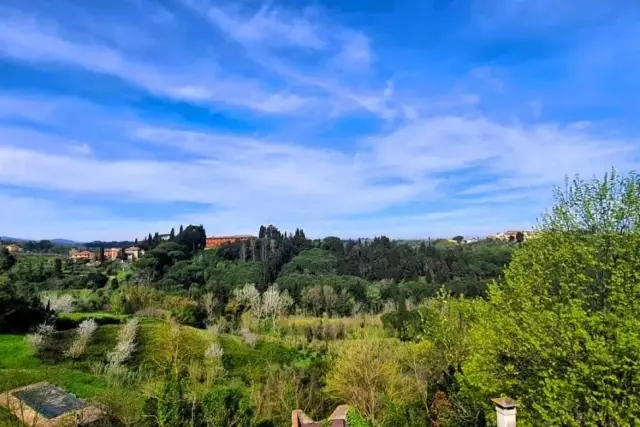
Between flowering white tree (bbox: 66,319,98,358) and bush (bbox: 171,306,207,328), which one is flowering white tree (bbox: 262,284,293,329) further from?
flowering white tree (bbox: 66,319,98,358)

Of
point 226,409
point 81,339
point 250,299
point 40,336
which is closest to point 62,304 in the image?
point 81,339

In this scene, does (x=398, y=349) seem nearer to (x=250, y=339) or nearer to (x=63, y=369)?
(x=250, y=339)

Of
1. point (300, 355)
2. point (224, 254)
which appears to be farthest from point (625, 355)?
point (224, 254)

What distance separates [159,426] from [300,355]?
20.0 meters

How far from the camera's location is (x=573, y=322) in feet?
29.9

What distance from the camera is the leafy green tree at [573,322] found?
8586 mm

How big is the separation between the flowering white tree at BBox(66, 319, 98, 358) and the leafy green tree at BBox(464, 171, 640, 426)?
20.7m

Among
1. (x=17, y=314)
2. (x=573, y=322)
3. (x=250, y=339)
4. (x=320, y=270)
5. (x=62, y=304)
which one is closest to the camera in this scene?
(x=573, y=322)

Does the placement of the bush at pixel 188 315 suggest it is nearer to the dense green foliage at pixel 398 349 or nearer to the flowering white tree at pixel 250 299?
the dense green foliage at pixel 398 349

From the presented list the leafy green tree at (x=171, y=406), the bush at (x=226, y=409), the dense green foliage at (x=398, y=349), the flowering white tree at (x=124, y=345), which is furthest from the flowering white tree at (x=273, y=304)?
the leafy green tree at (x=171, y=406)

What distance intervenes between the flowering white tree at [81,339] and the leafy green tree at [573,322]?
2069cm

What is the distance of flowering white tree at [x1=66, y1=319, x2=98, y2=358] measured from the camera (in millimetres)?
23911

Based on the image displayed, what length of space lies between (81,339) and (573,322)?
78.4ft

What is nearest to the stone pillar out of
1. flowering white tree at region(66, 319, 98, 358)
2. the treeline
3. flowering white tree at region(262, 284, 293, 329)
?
flowering white tree at region(66, 319, 98, 358)
